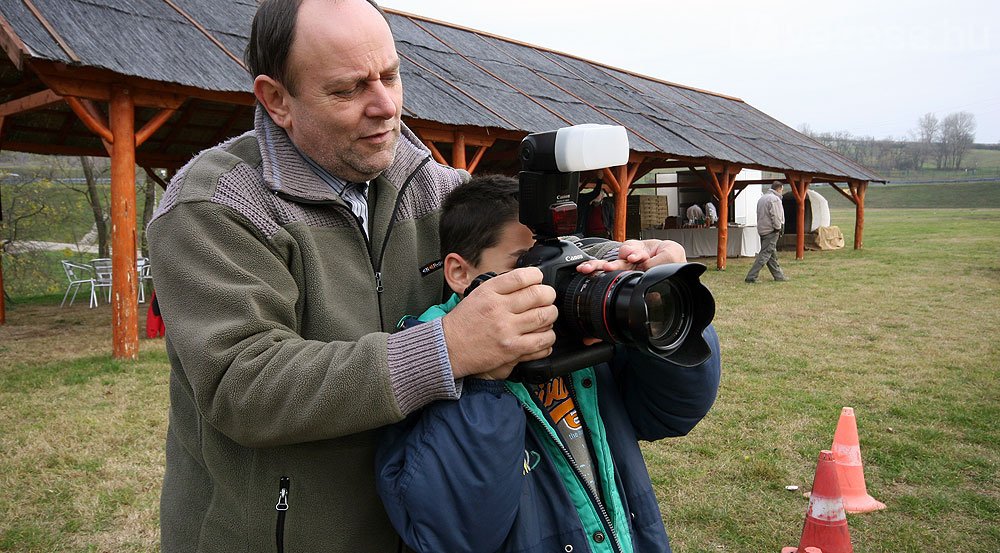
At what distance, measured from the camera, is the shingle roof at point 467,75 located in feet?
20.7

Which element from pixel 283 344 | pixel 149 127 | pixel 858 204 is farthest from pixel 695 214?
pixel 283 344

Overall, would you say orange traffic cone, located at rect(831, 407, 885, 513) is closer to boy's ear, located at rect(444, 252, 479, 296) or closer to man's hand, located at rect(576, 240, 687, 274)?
man's hand, located at rect(576, 240, 687, 274)

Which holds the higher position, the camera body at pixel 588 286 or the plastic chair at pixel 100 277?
the camera body at pixel 588 286

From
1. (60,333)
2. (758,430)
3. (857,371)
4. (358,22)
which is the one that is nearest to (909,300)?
(857,371)

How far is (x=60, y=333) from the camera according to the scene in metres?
9.12

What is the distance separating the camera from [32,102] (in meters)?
7.30

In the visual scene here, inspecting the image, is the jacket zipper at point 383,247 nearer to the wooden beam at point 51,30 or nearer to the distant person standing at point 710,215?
the wooden beam at point 51,30

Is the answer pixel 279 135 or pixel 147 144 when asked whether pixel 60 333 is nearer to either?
pixel 147 144

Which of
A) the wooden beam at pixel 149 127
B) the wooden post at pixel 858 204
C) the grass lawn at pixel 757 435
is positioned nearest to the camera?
the grass lawn at pixel 757 435

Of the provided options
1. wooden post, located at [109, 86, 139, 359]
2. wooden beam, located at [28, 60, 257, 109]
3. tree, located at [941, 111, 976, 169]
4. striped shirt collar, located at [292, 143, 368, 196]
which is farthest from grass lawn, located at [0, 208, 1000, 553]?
tree, located at [941, 111, 976, 169]

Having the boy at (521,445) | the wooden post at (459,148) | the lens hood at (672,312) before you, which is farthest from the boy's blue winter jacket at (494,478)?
the wooden post at (459,148)

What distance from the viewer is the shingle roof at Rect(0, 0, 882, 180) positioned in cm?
630

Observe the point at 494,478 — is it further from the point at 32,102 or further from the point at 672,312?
the point at 32,102

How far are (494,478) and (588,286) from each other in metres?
0.36
